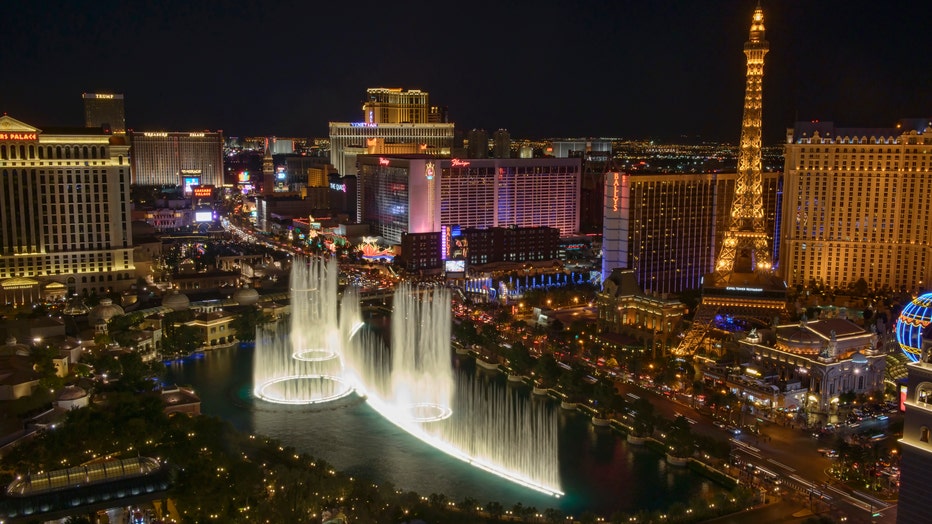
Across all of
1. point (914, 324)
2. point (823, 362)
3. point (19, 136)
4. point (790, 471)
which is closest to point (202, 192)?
point (19, 136)

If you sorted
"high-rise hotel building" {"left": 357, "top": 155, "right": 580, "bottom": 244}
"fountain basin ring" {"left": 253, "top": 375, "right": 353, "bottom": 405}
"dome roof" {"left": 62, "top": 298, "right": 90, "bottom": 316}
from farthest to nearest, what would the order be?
"high-rise hotel building" {"left": 357, "top": 155, "right": 580, "bottom": 244} → "dome roof" {"left": 62, "top": 298, "right": 90, "bottom": 316} → "fountain basin ring" {"left": 253, "top": 375, "right": 353, "bottom": 405}

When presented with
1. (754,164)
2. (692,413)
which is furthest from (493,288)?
(692,413)

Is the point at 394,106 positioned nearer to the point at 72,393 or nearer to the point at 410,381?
the point at 410,381

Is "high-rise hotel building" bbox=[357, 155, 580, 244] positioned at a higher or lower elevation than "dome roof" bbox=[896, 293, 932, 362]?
higher

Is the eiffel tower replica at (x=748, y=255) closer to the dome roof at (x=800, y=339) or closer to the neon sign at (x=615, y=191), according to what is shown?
the dome roof at (x=800, y=339)

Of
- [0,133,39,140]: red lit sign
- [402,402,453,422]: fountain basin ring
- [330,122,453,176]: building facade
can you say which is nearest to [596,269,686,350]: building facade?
[402,402,453,422]: fountain basin ring

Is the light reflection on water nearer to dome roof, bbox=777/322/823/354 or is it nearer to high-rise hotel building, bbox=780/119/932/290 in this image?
dome roof, bbox=777/322/823/354
